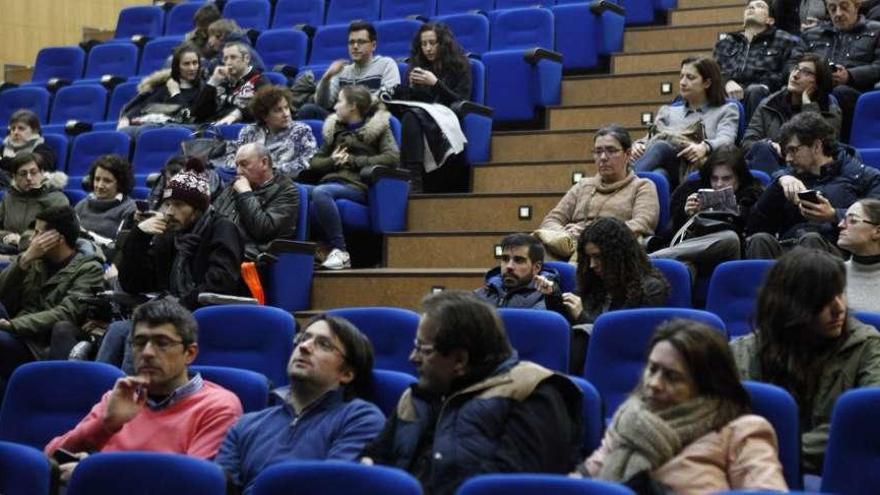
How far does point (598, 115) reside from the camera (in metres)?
5.94

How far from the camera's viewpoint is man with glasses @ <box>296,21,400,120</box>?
596 centimetres

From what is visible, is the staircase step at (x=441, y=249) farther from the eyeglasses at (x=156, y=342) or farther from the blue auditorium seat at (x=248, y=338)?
the eyeglasses at (x=156, y=342)

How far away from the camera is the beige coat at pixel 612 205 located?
439 centimetres

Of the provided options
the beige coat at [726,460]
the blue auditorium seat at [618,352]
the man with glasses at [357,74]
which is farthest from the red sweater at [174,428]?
the man with glasses at [357,74]

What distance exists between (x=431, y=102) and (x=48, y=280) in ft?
5.93

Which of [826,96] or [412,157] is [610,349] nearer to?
[826,96]

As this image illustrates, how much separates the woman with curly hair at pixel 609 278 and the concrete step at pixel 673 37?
2738 millimetres

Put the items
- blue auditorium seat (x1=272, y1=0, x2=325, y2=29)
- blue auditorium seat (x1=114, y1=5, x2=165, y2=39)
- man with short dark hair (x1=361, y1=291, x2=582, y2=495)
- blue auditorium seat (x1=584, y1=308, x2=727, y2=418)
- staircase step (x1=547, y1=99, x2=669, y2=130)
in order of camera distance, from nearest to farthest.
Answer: man with short dark hair (x1=361, y1=291, x2=582, y2=495) → blue auditorium seat (x1=584, y1=308, x2=727, y2=418) → staircase step (x1=547, y1=99, x2=669, y2=130) → blue auditorium seat (x1=272, y1=0, x2=325, y2=29) → blue auditorium seat (x1=114, y1=5, x2=165, y2=39)

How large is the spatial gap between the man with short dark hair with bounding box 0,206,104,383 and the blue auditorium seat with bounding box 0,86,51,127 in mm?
3014

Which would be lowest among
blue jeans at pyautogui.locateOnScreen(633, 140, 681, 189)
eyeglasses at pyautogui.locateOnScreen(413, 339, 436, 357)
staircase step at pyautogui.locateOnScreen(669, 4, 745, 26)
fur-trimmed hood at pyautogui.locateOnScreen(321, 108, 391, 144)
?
eyeglasses at pyautogui.locateOnScreen(413, 339, 436, 357)

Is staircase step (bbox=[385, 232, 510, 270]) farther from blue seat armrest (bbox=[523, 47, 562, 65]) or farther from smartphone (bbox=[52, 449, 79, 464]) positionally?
smartphone (bbox=[52, 449, 79, 464])

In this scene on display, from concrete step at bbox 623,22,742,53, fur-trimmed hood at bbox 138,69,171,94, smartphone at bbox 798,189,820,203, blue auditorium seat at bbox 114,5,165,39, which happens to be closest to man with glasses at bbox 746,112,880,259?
smartphone at bbox 798,189,820,203

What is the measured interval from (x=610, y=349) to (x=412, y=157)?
2412 millimetres

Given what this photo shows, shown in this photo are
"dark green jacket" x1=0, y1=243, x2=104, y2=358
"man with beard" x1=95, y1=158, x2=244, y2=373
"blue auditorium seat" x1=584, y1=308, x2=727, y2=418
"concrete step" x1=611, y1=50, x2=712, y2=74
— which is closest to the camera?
"blue auditorium seat" x1=584, y1=308, x2=727, y2=418
